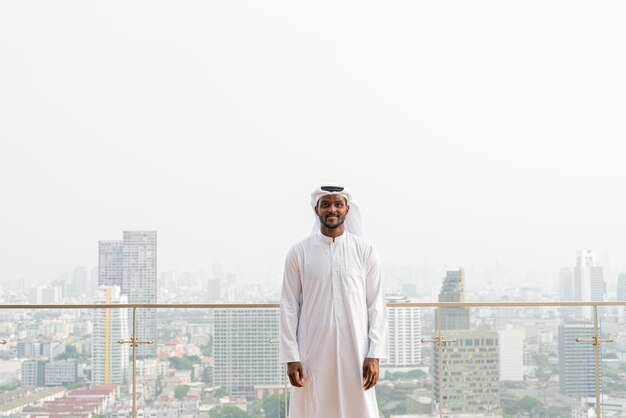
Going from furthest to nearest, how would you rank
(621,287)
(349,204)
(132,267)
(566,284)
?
1. (566,284)
2. (132,267)
3. (621,287)
4. (349,204)

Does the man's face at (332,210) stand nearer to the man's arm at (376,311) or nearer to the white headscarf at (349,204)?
the white headscarf at (349,204)

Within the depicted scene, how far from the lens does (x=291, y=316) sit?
3221mm

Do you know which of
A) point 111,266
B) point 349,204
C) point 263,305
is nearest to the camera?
point 349,204

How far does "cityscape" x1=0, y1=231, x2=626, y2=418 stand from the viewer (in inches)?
175

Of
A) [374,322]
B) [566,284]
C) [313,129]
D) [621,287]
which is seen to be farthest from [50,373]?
[313,129]

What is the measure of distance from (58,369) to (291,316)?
2.09 meters

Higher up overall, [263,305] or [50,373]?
[263,305]

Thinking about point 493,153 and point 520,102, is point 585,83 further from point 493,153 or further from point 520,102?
point 493,153

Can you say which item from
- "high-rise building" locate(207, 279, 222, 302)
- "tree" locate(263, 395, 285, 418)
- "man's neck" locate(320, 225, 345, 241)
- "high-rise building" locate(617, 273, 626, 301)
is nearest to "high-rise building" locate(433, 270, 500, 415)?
"tree" locate(263, 395, 285, 418)

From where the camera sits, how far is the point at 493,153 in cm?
1531

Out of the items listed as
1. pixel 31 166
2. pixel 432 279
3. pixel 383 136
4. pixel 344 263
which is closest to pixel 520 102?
pixel 383 136

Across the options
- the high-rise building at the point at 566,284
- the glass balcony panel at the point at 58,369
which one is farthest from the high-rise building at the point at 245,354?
the high-rise building at the point at 566,284

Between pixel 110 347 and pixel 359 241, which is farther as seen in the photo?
pixel 110 347

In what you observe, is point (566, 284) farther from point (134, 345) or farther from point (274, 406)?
point (134, 345)
